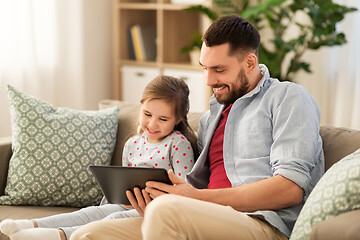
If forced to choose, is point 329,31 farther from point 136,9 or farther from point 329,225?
point 329,225

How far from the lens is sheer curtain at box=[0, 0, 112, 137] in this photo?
3.55 m

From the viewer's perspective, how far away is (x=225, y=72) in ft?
6.26

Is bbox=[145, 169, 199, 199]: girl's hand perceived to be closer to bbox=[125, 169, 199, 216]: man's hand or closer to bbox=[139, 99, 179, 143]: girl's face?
bbox=[125, 169, 199, 216]: man's hand

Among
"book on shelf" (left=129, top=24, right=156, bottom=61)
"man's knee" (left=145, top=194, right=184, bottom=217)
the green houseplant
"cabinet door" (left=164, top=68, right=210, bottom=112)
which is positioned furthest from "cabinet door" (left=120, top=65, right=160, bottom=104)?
"man's knee" (left=145, top=194, right=184, bottom=217)

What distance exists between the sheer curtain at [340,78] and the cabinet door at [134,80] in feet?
3.61

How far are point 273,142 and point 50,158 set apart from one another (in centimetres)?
94

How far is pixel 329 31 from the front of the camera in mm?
3273

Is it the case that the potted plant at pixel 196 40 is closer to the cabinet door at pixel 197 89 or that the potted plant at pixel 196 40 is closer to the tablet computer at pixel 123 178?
the cabinet door at pixel 197 89

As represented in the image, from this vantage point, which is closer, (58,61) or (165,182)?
(165,182)

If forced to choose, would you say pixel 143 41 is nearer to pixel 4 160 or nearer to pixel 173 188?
pixel 4 160

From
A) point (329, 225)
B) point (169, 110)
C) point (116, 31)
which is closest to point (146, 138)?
point (169, 110)

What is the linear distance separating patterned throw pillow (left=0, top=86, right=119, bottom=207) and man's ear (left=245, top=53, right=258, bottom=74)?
0.72m

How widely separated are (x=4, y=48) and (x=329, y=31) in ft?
6.64

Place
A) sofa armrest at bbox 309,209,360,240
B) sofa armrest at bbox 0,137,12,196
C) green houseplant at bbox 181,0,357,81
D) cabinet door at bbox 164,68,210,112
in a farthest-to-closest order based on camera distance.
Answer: cabinet door at bbox 164,68,210,112 → green houseplant at bbox 181,0,357,81 → sofa armrest at bbox 0,137,12,196 → sofa armrest at bbox 309,209,360,240
